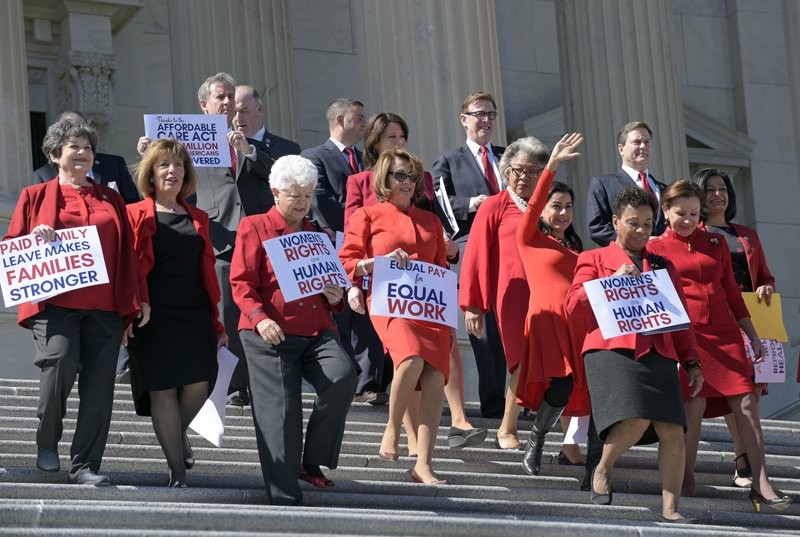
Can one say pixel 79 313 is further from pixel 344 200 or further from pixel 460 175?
pixel 460 175

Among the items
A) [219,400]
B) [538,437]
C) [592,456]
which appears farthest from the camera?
[538,437]

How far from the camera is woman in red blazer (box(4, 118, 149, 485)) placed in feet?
29.2

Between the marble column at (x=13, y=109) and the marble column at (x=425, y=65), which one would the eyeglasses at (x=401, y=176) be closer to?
the marble column at (x=425, y=65)

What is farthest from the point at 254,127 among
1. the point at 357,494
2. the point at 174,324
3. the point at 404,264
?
the point at 357,494

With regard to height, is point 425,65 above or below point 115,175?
above

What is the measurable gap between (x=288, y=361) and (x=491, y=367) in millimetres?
2539

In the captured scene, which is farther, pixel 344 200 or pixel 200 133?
pixel 344 200

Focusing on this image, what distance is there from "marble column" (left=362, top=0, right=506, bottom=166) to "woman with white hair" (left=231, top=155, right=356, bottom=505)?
5.63 meters

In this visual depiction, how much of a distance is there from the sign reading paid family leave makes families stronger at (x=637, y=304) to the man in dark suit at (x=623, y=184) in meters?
1.90

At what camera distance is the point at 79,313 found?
9.09 metres

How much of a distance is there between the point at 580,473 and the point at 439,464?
84cm

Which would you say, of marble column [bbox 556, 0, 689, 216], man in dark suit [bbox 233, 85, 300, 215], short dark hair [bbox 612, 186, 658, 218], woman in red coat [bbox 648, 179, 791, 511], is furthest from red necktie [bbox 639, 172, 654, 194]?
marble column [bbox 556, 0, 689, 216]

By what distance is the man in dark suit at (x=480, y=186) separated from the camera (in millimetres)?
11523

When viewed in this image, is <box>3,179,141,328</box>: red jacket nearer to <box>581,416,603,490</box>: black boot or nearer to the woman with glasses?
the woman with glasses
